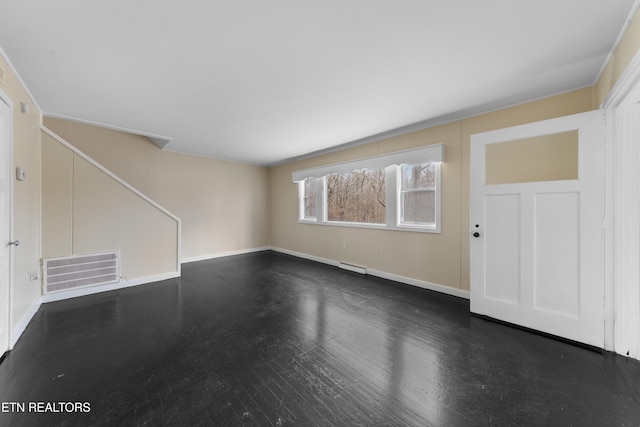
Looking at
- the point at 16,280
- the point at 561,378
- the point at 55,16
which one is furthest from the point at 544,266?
the point at 16,280

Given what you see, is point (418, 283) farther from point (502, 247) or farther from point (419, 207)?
point (502, 247)

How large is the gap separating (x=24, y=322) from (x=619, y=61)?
5.76 meters

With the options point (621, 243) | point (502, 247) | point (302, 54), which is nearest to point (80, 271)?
point (302, 54)

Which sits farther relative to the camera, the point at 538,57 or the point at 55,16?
the point at 538,57

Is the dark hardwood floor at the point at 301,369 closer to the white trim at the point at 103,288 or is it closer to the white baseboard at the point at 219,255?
the white trim at the point at 103,288

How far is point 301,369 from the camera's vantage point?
6.09ft

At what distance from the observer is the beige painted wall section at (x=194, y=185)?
4262 millimetres

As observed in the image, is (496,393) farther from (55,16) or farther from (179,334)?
(55,16)

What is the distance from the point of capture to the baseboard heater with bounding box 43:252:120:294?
3157 millimetres

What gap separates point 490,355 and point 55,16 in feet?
13.2

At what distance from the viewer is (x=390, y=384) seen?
171cm

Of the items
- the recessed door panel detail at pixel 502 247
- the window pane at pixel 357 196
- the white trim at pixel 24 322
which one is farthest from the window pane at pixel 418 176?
the white trim at pixel 24 322

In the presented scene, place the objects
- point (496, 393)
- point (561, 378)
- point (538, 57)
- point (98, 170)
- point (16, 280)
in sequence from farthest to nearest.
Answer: point (98, 170) < point (16, 280) < point (538, 57) < point (561, 378) < point (496, 393)

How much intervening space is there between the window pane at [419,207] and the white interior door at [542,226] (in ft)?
2.99
